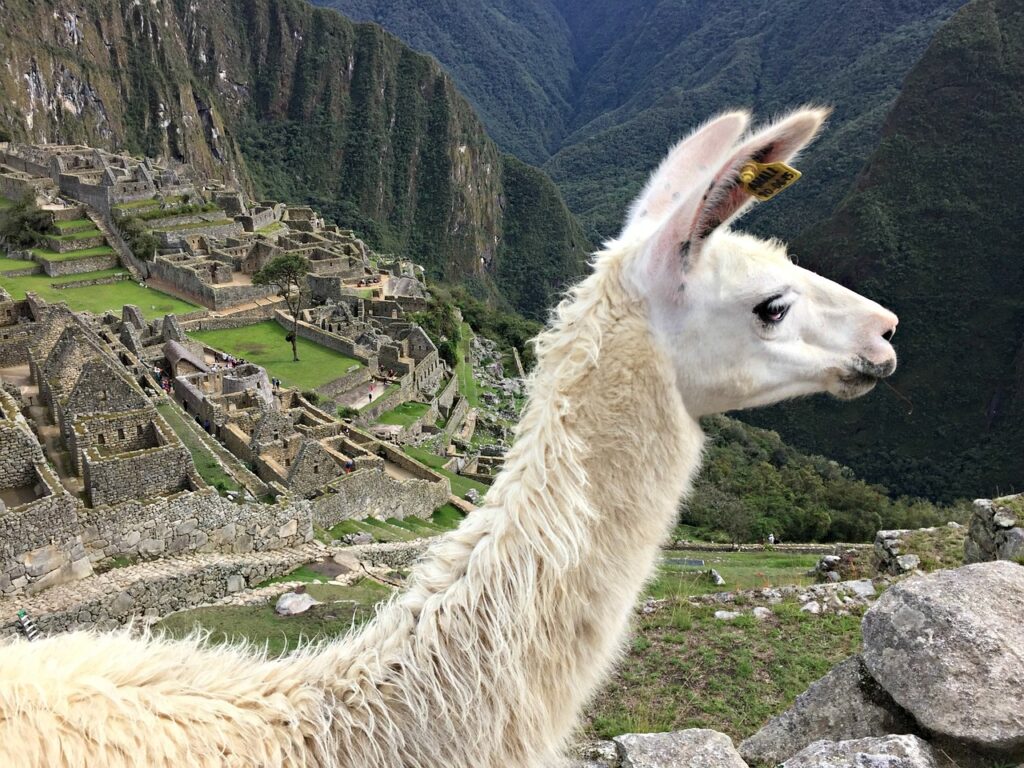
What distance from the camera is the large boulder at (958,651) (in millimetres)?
2906

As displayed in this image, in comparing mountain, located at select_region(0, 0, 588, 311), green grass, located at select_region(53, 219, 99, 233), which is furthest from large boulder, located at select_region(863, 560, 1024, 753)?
mountain, located at select_region(0, 0, 588, 311)

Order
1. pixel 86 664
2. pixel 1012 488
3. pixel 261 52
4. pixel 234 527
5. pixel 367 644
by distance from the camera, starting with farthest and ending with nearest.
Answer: pixel 261 52 → pixel 1012 488 → pixel 234 527 → pixel 367 644 → pixel 86 664

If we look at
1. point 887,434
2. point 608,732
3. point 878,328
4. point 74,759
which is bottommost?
point 887,434

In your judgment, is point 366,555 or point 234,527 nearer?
point 234,527

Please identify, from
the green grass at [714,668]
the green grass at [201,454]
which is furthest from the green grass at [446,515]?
the green grass at [714,668]

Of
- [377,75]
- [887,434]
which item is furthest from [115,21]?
[887,434]

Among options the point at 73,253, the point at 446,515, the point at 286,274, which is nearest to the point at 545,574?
the point at 446,515

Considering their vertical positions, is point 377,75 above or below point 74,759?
above

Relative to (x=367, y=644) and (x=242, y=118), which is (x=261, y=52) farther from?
(x=367, y=644)

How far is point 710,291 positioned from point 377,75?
6132 inches

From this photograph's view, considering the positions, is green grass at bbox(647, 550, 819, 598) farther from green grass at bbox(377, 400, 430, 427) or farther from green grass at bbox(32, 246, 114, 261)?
green grass at bbox(32, 246, 114, 261)

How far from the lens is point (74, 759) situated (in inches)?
50.5

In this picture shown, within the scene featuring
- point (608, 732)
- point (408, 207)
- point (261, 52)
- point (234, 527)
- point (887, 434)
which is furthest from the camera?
point (261, 52)

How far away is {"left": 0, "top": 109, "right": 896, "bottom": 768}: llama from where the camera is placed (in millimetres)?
1419
